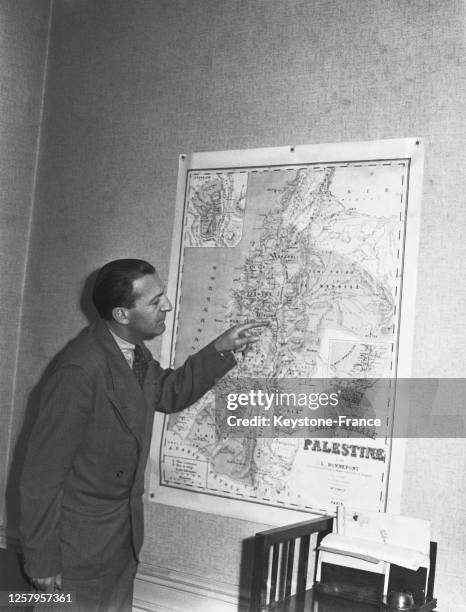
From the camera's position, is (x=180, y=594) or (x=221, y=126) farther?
(x=221, y=126)

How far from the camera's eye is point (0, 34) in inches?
112

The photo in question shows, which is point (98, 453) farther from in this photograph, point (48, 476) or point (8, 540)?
point (8, 540)

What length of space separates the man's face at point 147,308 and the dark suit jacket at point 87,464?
0.10 metres

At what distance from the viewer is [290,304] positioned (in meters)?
2.42

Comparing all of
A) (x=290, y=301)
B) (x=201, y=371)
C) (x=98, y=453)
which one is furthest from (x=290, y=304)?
(x=98, y=453)

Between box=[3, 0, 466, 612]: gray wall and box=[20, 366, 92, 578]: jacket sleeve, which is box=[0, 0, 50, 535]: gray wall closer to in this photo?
box=[3, 0, 466, 612]: gray wall

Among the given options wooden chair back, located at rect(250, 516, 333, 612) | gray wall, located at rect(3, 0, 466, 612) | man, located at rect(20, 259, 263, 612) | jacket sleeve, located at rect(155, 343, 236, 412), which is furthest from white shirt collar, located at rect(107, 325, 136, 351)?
wooden chair back, located at rect(250, 516, 333, 612)

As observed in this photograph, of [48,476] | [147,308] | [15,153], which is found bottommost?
[48,476]

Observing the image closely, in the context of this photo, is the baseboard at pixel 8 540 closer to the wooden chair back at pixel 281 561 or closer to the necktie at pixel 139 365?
the necktie at pixel 139 365

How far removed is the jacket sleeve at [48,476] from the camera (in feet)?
6.51

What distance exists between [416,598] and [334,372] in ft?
2.32

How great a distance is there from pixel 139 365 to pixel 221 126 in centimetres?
94

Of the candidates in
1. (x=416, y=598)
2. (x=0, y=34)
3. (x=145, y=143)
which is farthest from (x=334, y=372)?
(x=0, y=34)

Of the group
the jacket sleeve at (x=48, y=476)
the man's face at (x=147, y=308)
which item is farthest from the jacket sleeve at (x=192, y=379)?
the jacket sleeve at (x=48, y=476)
